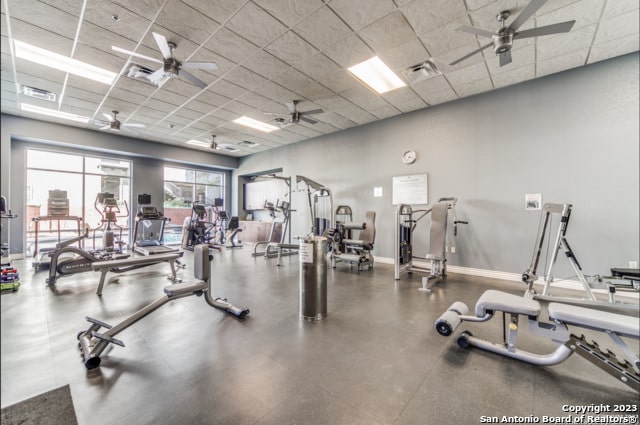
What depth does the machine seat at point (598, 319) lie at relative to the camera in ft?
5.37

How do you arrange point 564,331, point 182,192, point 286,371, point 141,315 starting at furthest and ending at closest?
point 182,192
point 141,315
point 286,371
point 564,331

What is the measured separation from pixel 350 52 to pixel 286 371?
13.2 ft

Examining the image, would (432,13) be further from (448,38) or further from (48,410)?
(48,410)

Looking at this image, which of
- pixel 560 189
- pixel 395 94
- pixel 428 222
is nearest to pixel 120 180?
pixel 395 94

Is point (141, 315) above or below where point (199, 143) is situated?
below

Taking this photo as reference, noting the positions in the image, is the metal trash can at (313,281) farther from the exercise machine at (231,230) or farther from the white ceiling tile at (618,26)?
the exercise machine at (231,230)

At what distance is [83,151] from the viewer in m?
7.66

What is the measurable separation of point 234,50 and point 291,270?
149 inches

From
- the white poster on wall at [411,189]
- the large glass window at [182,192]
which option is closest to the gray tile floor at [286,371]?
the white poster on wall at [411,189]

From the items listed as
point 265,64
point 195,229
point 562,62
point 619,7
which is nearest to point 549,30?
point 619,7

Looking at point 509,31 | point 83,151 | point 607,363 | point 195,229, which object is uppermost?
point 509,31

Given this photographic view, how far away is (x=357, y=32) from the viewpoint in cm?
349

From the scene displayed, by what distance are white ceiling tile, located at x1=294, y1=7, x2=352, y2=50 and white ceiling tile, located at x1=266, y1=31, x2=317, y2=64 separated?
3.9 inches

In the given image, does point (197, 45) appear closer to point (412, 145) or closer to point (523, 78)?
point (412, 145)
